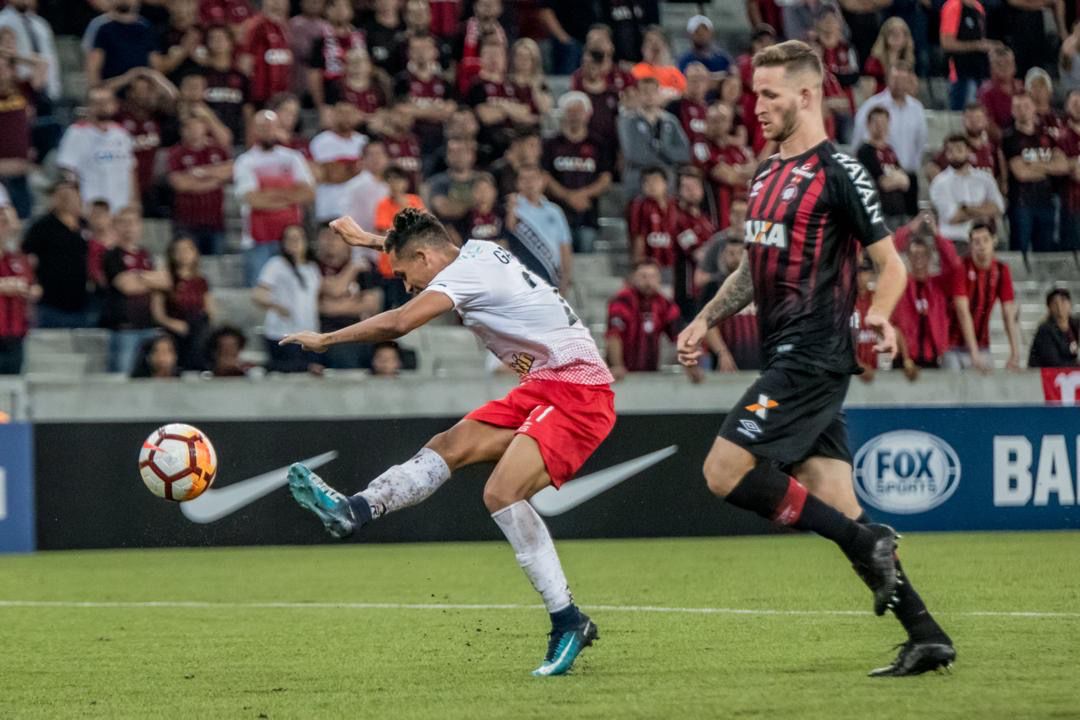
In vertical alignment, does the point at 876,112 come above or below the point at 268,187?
above

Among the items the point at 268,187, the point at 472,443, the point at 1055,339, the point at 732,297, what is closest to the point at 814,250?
the point at 732,297

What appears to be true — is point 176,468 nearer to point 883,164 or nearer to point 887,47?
point 883,164

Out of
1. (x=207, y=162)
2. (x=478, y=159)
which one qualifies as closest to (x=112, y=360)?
(x=207, y=162)

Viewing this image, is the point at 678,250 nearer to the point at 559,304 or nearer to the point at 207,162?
the point at 207,162

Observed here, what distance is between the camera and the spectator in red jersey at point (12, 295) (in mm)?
15953

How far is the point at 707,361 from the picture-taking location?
17.5 metres

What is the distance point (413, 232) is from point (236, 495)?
7.61 meters

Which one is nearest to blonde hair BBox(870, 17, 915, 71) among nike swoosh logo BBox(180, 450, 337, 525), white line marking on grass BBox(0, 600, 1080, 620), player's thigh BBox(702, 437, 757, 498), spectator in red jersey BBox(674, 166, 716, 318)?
Result: spectator in red jersey BBox(674, 166, 716, 318)

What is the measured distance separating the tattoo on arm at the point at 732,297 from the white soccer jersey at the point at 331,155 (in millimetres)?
10253

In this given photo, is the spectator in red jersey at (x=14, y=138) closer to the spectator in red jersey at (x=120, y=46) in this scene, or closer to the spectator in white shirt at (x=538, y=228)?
the spectator in red jersey at (x=120, y=46)

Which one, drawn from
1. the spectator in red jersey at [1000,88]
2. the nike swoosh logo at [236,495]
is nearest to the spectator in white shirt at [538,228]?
the nike swoosh logo at [236,495]

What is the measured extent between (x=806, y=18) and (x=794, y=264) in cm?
1447

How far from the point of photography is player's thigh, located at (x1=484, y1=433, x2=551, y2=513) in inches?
308

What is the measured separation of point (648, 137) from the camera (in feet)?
61.8
